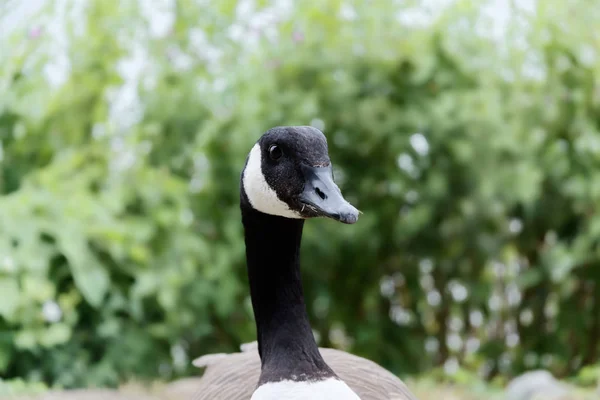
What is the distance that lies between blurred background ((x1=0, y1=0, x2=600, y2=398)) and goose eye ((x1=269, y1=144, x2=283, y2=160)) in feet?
7.99

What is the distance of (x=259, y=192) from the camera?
7.13ft

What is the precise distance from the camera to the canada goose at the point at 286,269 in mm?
2041

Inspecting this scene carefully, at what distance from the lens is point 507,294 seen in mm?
5426

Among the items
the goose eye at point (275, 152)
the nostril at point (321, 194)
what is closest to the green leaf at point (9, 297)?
the goose eye at point (275, 152)

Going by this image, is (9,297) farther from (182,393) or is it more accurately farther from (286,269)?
(286,269)

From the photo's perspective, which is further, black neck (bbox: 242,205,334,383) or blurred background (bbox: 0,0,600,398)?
blurred background (bbox: 0,0,600,398)

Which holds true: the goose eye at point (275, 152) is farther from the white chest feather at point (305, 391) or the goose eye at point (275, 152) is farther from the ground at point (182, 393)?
the ground at point (182, 393)

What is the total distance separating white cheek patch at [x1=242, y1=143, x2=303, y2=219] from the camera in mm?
2123

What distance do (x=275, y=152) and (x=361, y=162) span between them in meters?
3.05

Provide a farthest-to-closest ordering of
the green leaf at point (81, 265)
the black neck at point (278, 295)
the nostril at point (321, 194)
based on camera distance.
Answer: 1. the green leaf at point (81, 265)
2. the black neck at point (278, 295)
3. the nostril at point (321, 194)

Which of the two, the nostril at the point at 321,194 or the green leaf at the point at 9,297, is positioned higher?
the nostril at the point at 321,194

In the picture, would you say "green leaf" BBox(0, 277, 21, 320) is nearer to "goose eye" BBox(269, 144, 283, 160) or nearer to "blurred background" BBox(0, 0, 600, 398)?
"blurred background" BBox(0, 0, 600, 398)

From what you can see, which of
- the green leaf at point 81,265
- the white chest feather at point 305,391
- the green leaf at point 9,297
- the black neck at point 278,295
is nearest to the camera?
the white chest feather at point 305,391

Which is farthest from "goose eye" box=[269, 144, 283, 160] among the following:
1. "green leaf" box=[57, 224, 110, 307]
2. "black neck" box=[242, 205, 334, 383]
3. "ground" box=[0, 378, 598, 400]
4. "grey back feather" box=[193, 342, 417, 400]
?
"green leaf" box=[57, 224, 110, 307]
